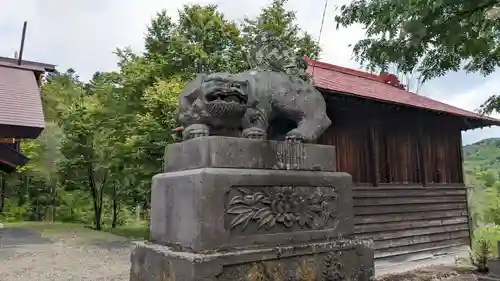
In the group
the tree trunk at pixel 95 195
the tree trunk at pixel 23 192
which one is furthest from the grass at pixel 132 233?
the tree trunk at pixel 23 192

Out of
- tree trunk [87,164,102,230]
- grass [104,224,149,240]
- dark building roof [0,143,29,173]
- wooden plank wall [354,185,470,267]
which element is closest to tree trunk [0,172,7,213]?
tree trunk [87,164,102,230]

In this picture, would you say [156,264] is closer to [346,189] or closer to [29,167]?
[346,189]

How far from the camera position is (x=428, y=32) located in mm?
4070

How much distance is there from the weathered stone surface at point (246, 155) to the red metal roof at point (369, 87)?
3.65 metres

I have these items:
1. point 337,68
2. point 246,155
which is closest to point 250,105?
point 246,155

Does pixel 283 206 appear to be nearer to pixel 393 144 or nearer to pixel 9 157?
pixel 393 144

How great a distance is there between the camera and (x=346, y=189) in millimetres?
3355

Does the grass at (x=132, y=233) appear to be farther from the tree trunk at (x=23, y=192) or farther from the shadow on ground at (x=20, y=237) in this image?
the tree trunk at (x=23, y=192)

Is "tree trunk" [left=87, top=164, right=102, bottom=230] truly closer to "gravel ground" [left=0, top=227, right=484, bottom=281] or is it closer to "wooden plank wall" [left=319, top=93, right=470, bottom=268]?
"gravel ground" [left=0, top=227, right=484, bottom=281]

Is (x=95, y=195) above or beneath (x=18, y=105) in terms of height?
beneath

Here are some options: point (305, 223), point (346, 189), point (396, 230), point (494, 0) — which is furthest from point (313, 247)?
point (396, 230)

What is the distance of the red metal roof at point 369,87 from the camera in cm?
737

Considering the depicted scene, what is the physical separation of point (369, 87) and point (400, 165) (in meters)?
1.86

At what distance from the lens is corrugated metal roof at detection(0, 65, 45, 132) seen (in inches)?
315
